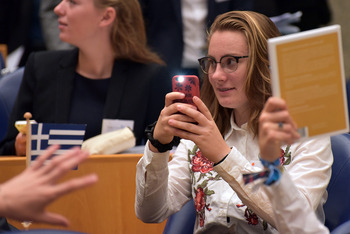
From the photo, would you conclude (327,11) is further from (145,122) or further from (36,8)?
(36,8)

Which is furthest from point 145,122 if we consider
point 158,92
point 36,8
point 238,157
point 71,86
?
point 36,8

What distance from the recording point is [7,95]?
9.78 feet

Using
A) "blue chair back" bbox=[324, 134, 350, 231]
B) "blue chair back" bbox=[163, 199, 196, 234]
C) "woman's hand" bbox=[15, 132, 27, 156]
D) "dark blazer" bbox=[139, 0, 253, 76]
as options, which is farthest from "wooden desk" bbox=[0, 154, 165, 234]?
"dark blazer" bbox=[139, 0, 253, 76]

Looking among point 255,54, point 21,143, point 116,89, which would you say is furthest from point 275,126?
point 116,89

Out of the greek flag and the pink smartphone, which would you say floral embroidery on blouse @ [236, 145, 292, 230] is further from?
the greek flag

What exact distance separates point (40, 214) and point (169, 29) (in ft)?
8.55

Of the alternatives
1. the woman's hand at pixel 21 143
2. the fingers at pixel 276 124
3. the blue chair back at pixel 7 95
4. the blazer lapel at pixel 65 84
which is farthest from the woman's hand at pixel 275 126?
the blue chair back at pixel 7 95

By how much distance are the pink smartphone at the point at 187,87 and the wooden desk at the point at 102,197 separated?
644 millimetres

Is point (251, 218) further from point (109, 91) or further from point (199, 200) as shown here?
point (109, 91)

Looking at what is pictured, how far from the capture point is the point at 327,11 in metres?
3.35

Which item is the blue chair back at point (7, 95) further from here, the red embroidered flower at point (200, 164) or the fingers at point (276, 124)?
the fingers at point (276, 124)

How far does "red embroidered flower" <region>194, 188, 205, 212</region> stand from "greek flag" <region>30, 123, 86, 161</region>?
1.80ft

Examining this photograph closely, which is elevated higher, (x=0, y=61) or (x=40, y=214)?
(x=0, y=61)

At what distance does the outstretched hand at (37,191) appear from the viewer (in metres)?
0.95
